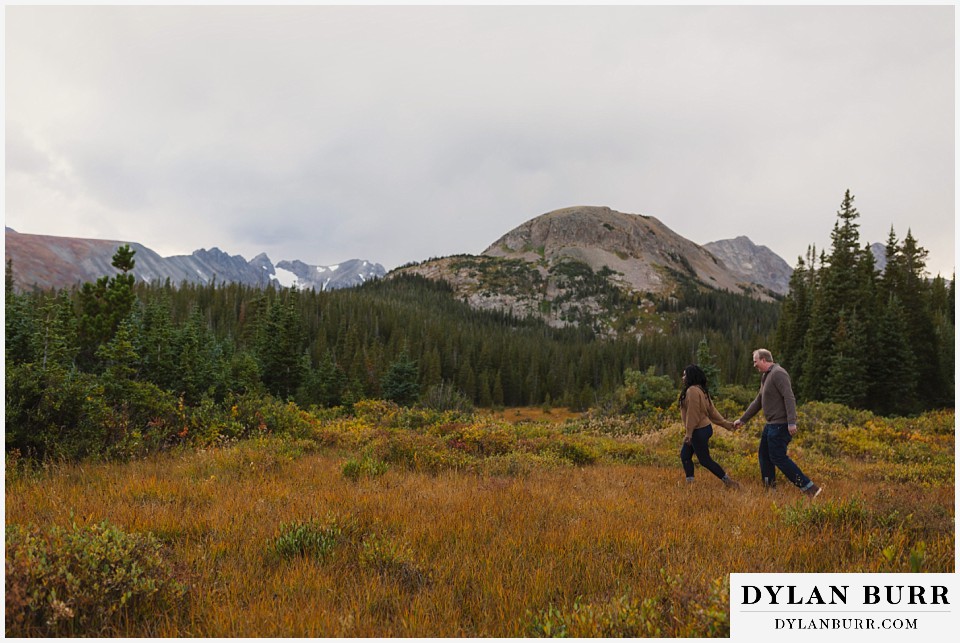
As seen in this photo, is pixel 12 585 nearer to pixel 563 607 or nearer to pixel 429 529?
pixel 429 529

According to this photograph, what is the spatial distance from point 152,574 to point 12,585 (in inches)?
31.4

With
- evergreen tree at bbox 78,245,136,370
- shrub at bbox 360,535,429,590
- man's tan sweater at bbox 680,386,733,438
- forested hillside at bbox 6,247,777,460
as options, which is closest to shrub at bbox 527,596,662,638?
shrub at bbox 360,535,429,590

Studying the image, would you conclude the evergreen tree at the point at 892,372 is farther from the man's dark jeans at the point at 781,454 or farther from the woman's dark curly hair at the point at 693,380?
the man's dark jeans at the point at 781,454

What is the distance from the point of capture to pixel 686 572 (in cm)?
372

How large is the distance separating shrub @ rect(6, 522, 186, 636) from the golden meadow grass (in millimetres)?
82

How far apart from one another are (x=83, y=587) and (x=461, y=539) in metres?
3.07

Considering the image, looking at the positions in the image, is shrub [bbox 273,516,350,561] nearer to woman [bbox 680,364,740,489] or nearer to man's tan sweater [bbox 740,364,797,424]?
woman [bbox 680,364,740,489]

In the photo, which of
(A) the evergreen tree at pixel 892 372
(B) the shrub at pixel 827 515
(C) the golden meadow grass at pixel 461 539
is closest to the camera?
(C) the golden meadow grass at pixel 461 539

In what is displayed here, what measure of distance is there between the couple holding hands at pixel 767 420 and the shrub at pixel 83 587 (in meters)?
8.13

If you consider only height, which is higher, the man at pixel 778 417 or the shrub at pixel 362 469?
the man at pixel 778 417

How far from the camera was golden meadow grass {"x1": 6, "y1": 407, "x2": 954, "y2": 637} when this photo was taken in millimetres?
3172

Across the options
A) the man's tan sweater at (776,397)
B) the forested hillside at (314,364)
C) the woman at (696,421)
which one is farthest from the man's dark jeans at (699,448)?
the forested hillside at (314,364)

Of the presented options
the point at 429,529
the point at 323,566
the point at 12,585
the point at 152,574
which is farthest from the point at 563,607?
the point at 12,585

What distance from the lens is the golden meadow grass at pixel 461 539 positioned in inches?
125
